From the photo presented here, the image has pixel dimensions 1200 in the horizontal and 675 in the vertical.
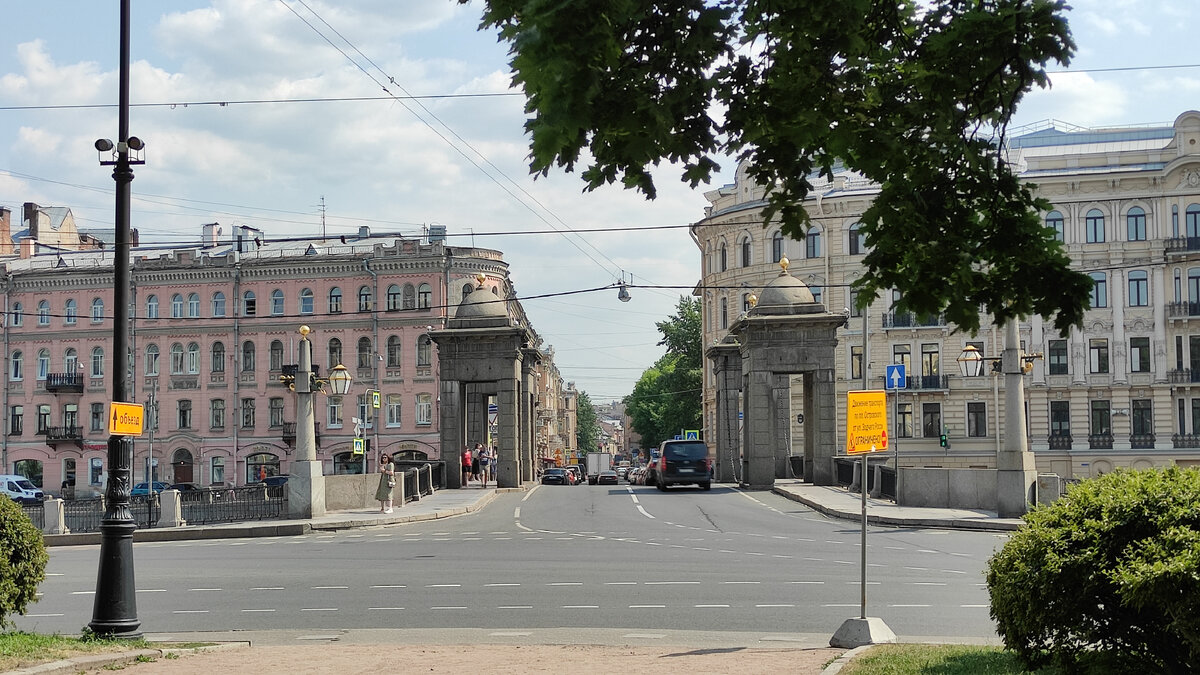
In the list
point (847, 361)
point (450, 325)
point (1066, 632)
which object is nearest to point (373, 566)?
point (1066, 632)

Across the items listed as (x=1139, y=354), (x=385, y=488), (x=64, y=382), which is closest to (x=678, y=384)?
(x=1139, y=354)

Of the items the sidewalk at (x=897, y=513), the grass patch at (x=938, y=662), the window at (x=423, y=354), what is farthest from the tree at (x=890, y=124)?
the window at (x=423, y=354)

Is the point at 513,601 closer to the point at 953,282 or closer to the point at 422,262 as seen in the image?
the point at 953,282

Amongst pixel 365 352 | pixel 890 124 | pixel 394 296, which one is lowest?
pixel 890 124

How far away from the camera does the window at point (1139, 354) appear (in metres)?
65.1

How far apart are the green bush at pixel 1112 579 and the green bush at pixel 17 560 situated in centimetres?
819

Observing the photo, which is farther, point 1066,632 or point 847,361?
point 847,361

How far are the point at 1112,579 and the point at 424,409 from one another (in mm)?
69430

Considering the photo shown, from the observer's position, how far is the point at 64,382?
76.9 meters

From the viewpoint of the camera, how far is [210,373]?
77.1 metres

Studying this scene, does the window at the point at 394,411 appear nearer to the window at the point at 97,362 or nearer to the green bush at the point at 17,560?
the window at the point at 97,362

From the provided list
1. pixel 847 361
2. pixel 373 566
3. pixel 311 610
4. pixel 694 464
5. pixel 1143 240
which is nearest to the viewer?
pixel 311 610

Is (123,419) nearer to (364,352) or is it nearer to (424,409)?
(424,409)

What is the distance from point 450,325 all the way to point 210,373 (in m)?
33.4
